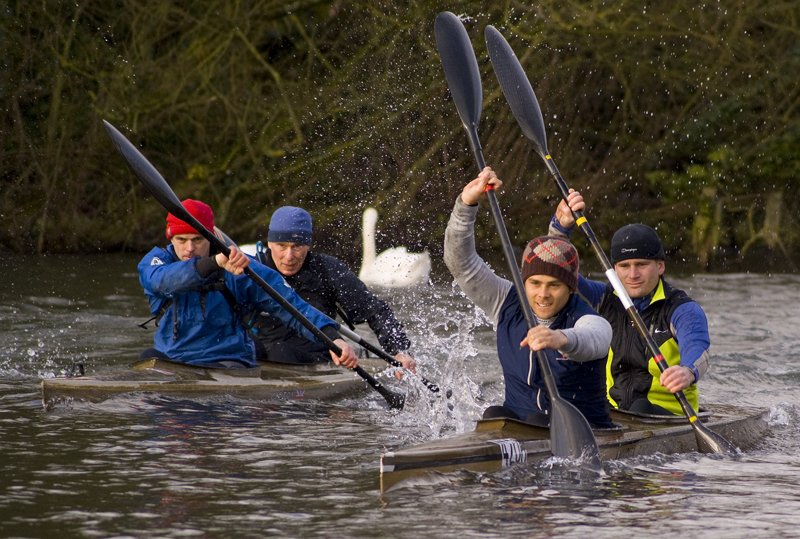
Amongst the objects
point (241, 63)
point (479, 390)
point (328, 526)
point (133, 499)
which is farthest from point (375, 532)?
point (241, 63)

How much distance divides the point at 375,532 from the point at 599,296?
6.86 ft

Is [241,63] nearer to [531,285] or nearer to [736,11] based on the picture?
[736,11]

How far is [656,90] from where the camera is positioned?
51.0 ft

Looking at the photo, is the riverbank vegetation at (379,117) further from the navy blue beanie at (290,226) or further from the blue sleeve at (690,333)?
the blue sleeve at (690,333)

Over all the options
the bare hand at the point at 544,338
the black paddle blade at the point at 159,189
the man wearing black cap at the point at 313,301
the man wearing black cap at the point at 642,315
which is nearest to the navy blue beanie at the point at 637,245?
the man wearing black cap at the point at 642,315

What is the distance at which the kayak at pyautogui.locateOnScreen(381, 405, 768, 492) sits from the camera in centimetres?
376

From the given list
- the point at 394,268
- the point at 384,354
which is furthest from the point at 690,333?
the point at 394,268

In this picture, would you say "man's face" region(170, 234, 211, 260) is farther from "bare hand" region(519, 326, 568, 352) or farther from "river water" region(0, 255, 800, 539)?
"bare hand" region(519, 326, 568, 352)

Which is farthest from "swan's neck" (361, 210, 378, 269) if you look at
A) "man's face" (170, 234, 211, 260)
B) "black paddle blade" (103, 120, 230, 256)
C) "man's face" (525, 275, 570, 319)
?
"man's face" (525, 275, 570, 319)

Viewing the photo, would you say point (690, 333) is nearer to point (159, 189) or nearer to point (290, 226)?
point (290, 226)

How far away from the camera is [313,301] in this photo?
21.4 feet

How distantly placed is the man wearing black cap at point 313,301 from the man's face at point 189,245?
912mm

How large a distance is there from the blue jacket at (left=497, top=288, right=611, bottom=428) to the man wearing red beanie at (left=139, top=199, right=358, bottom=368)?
1515mm

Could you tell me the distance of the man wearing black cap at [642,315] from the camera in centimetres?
495
